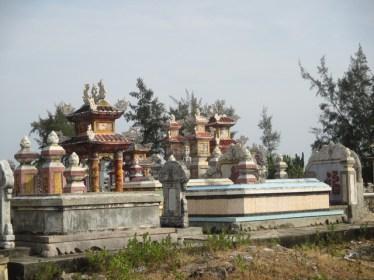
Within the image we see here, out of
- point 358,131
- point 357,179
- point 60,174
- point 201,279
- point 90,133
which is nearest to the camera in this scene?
point 201,279

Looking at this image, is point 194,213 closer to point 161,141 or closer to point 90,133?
point 90,133

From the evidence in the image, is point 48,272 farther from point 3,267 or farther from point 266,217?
point 266,217

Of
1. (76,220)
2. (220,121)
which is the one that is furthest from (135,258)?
(220,121)

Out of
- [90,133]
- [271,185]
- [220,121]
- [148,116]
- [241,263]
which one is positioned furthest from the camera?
[148,116]

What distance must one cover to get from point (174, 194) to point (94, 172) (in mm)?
14058

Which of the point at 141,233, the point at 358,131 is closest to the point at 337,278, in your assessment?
the point at 141,233

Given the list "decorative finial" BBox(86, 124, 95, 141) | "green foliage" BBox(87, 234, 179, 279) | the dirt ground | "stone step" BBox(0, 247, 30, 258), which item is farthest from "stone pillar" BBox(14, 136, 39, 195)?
"decorative finial" BBox(86, 124, 95, 141)

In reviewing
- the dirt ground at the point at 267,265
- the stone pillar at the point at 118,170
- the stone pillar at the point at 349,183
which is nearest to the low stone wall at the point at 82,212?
the dirt ground at the point at 267,265

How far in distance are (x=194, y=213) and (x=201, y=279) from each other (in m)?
8.56

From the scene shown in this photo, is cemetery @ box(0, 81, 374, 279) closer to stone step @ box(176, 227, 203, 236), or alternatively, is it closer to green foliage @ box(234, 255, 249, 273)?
stone step @ box(176, 227, 203, 236)

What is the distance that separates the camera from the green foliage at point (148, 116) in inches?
2194

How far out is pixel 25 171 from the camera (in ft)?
57.6

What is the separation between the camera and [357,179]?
2322 cm

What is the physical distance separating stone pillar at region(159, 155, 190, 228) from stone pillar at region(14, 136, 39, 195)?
14.6 feet
